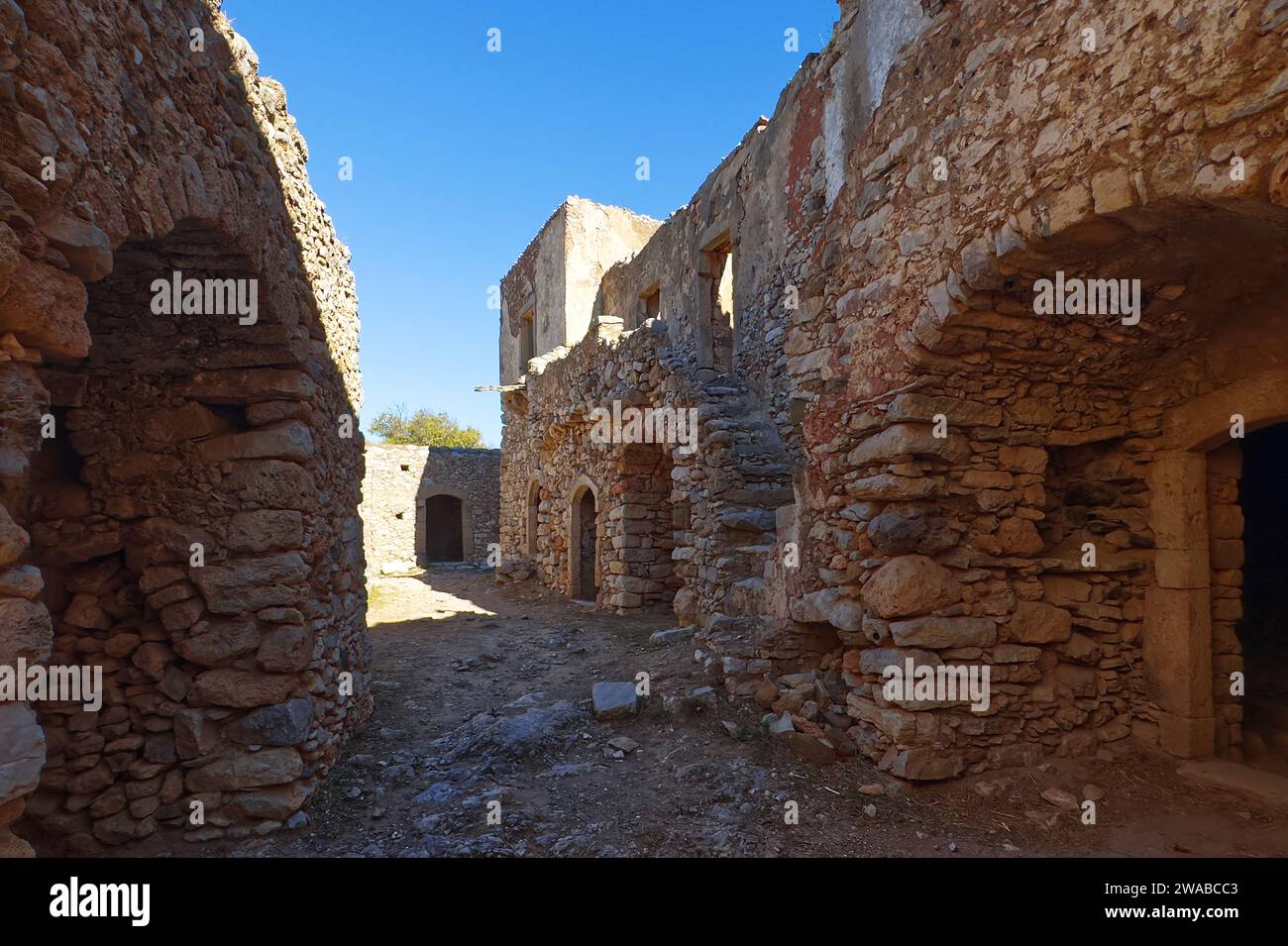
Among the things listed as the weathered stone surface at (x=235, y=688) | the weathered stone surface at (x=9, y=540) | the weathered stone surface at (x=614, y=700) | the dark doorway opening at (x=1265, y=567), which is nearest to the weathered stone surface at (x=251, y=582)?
the weathered stone surface at (x=235, y=688)

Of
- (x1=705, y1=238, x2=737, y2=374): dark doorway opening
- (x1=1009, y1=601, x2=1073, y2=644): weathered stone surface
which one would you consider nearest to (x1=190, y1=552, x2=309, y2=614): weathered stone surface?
(x1=1009, y1=601, x2=1073, y2=644): weathered stone surface

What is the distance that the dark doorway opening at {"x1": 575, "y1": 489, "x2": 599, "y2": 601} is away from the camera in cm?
1089

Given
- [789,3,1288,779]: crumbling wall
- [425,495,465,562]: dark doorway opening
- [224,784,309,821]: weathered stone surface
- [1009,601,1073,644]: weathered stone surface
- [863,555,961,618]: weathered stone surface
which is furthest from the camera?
[425,495,465,562]: dark doorway opening

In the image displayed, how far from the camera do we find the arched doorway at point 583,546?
10836 mm

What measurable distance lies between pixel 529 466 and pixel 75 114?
11.0m

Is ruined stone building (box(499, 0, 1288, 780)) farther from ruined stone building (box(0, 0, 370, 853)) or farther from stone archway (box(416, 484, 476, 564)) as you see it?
stone archway (box(416, 484, 476, 564))

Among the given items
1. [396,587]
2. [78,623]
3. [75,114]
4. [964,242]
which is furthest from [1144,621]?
[396,587]

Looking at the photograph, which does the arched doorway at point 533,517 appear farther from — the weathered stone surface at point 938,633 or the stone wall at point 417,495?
the weathered stone surface at point 938,633

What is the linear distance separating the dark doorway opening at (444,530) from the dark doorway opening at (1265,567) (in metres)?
17.8

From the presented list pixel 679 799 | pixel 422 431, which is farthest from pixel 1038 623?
pixel 422 431

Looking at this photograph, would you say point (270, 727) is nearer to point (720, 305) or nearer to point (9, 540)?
point (9, 540)

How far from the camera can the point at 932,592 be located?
A: 3838 millimetres

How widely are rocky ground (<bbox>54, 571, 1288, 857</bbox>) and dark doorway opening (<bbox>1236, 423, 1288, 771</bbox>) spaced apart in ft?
5.26

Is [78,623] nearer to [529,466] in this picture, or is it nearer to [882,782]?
[882,782]
